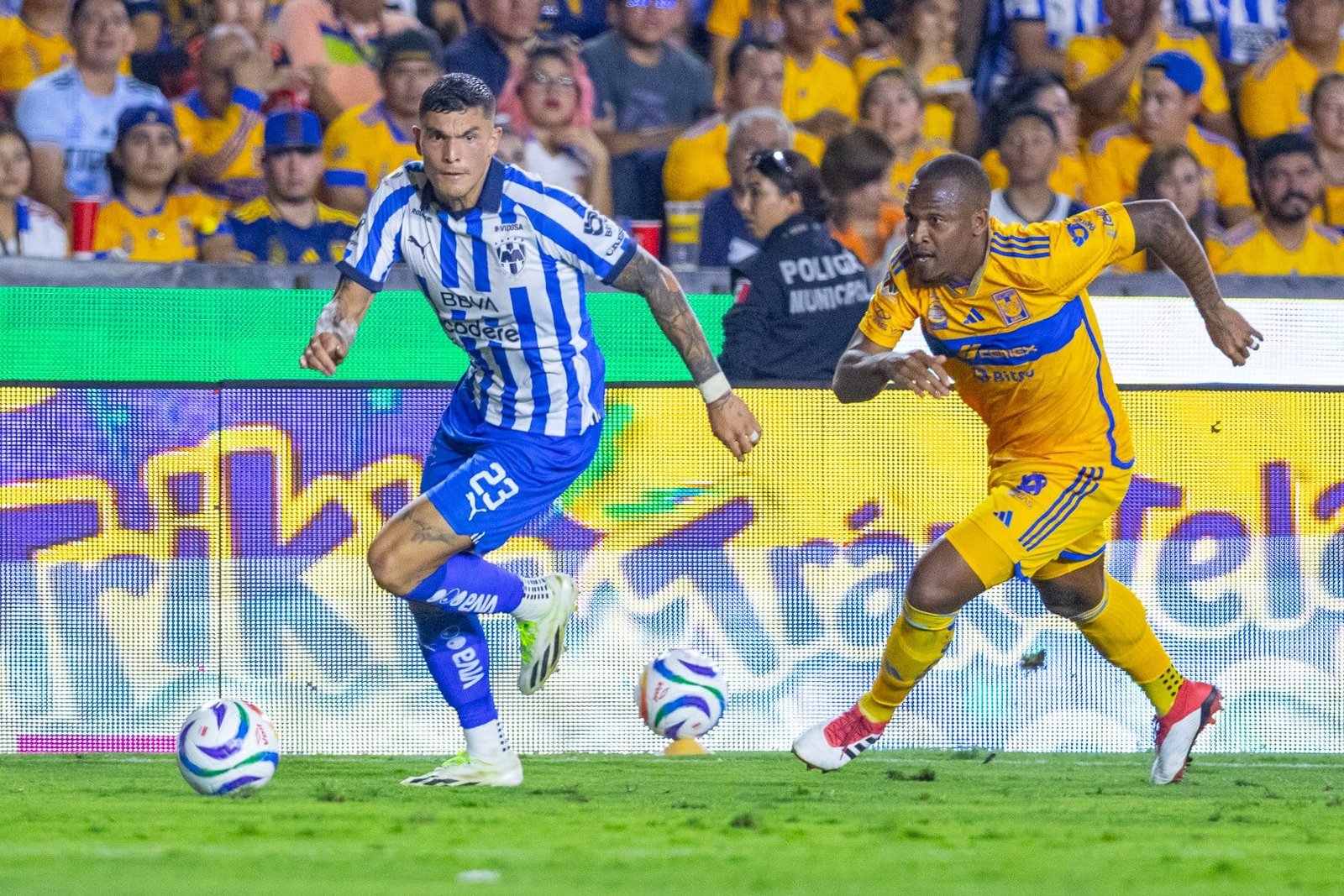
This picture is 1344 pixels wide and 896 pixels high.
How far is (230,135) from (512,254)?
4.40 metres

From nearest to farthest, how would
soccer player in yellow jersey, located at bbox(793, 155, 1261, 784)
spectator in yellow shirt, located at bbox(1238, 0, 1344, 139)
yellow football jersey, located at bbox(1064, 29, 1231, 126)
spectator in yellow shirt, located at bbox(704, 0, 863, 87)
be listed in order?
soccer player in yellow jersey, located at bbox(793, 155, 1261, 784) → spectator in yellow shirt, located at bbox(704, 0, 863, 87) → yellow football jersey, located at bbox(1064, 29, 1231, 126) → spectator in yellow shirt, located at bbox(1238, 0, 1344, 139)

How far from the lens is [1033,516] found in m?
5.93

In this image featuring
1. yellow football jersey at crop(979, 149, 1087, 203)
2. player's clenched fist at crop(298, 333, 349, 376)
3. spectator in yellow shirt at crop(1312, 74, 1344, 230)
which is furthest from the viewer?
spectator in yellow shirt at crop(1312, 74, 1344, 230)

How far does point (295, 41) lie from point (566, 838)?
642cm

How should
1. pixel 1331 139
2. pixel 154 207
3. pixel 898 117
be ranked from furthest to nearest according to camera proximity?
pixel 1331 139, pixel 898 117, pixel 154 207

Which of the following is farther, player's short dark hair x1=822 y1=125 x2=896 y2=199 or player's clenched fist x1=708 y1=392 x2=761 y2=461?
player's short dark hair x1=822 y1=125 x2=896 y2=199

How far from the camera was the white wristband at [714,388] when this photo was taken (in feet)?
18.9

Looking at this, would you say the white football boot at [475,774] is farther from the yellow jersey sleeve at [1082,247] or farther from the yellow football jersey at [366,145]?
the yellow football jersey at [366,145]

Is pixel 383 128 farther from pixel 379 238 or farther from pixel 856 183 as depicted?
pixel 379 238

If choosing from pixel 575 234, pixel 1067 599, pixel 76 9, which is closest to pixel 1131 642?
pixel 1067 599

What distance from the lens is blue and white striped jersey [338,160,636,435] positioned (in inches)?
228

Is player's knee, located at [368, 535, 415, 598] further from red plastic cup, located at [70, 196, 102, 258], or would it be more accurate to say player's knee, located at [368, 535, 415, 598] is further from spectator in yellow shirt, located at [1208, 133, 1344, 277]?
spectator in yellow shirt, located at [1208, 133, 1344, 277]

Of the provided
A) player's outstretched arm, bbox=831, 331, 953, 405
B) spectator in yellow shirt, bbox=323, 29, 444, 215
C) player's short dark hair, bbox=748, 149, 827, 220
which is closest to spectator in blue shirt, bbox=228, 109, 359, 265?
spectator in yellow shirt, bbox=323, 29, 444, 215

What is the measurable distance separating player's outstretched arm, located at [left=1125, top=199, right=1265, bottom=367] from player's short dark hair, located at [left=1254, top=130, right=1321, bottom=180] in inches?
179
